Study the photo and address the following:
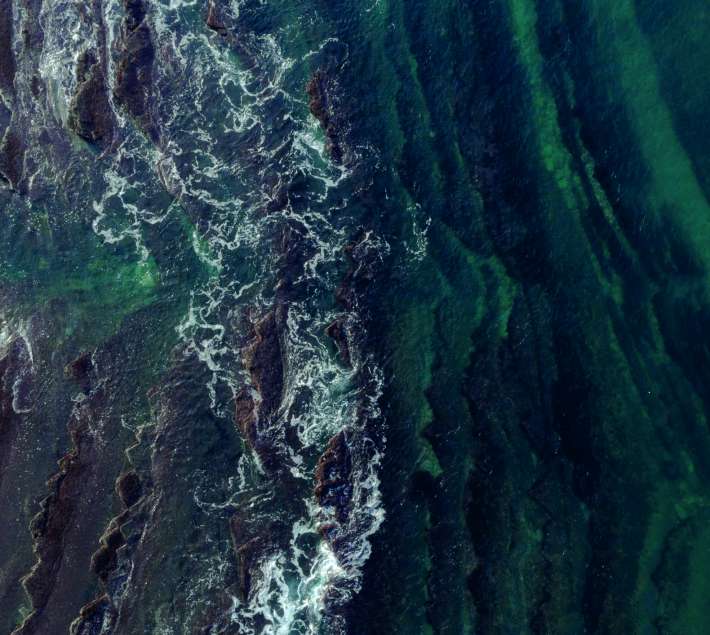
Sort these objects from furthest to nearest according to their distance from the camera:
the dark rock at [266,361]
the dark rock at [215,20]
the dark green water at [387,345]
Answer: the dark rock at [215,20] → the dark rock at [266,361] → the dark green water at [387,345]

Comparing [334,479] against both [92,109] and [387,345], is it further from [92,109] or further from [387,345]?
[92,109]

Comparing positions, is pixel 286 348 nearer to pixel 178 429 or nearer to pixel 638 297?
pixel 178 429

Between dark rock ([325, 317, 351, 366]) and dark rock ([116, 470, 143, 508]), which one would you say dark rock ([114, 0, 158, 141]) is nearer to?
dark rock ([325, 317, 351, 366])

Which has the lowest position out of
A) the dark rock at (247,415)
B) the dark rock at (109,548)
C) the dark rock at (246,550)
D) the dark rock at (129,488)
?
the dark rock at (246,550)

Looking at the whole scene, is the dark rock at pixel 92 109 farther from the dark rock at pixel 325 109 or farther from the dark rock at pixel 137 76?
the dark rock at pixel 325 109

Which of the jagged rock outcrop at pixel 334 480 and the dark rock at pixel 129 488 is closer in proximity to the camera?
the jagged rock outcrop at pixel 334 480

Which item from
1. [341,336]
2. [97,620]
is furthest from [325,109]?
[97,620]

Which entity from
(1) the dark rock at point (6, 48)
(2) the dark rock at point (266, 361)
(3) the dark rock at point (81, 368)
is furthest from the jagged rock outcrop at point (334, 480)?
(1) the dark rock at point (6, 48)

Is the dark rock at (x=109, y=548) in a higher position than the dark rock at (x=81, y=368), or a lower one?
lower
